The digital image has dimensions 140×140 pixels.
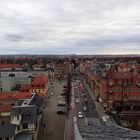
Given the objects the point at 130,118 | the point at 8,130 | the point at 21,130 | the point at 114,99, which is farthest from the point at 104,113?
the point at 8,130

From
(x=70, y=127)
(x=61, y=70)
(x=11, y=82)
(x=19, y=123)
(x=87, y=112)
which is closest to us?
(x=19, y=123)

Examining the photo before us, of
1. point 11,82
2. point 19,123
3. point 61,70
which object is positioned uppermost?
point 61,70

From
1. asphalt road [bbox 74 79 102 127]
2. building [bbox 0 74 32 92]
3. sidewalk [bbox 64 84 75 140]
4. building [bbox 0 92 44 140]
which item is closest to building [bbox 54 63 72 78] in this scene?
building [bbox 0 74 32 92]

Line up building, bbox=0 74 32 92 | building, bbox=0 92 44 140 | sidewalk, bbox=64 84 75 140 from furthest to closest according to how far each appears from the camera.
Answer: building, bbox=0 74 32 92 < sidewalk, bbox=64 84 75 140 < building, bbox=0 92 44 140

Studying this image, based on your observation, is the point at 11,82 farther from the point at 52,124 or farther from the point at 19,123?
the point at 19,123

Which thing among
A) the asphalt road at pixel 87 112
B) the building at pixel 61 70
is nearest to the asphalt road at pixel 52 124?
the asphalt road at pixel 87 112

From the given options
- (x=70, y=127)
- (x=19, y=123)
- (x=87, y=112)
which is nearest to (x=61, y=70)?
(x=87, y=112)

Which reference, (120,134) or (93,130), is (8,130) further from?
(120,134)

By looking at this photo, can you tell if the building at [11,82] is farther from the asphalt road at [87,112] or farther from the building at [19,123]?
the building at [19,123]

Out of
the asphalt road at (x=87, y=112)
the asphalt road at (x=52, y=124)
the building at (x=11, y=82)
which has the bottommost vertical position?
the asphalt road at (x=52, y=124)

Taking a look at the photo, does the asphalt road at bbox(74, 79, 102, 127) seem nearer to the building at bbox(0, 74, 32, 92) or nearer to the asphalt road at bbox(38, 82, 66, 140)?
the asphalt road at bbox(38, 82, 66, 140)

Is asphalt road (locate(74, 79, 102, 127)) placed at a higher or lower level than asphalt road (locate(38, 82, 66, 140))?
higher
